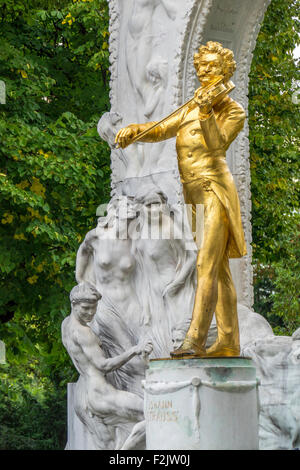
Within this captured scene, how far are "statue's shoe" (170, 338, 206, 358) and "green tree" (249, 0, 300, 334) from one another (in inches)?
315

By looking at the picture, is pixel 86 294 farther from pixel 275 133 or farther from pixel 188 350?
pixel 275 133

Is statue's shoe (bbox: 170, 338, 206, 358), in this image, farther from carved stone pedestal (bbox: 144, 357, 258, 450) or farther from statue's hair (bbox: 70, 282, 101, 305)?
statue's hair (bbox: 70, 282, 101, 305)

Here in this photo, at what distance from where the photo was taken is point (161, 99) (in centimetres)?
1118

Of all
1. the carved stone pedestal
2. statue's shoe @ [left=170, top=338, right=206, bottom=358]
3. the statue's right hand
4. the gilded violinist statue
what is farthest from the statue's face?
the carved stone pedestal

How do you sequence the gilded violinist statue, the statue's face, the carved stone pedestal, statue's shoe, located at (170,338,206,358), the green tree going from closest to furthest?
the carved stone pedestal, statue's shoe, located at (170,338,206,358), the gilded violinist statue, the statue's face, the green tree

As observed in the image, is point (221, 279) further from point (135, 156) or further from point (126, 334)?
point (135, 156)

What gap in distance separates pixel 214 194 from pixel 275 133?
8.76 m

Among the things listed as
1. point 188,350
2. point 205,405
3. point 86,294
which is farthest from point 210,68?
point 86,294

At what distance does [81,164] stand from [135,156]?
6.85 feet

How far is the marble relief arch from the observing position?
10.1 metres

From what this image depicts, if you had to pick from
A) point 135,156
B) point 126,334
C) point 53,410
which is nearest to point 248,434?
point 126,334

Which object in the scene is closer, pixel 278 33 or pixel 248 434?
pixel 248 434

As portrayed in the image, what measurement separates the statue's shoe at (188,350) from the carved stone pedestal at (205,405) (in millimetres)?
90

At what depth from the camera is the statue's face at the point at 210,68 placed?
771 cm
